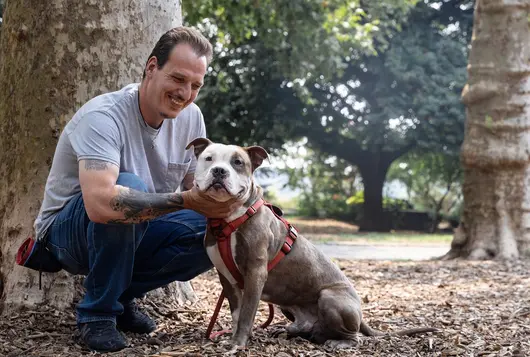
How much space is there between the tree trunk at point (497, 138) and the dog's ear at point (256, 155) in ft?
19.5

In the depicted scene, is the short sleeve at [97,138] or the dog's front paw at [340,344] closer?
the short sleeve at [97,138]

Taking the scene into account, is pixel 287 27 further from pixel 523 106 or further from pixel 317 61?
pixel 523 106

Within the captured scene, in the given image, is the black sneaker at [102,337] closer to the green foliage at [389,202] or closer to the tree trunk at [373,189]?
the tree trunk at [373,189]

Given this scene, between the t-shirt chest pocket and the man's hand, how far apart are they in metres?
0.56

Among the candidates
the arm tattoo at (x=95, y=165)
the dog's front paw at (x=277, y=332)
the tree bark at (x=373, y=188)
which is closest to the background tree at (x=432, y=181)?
the tree bark at (x=373, y=188)

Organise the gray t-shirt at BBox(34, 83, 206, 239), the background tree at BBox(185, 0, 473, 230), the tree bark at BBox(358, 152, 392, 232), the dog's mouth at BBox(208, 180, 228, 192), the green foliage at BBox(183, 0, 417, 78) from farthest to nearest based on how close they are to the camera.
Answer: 1. the tree bark at BBox(358, 152, 392, 232)
2. the background tree at BBox(185, 0, 473, 230)
3. the green foliage at BBox(183, 0, 417, 78)
4. the gray t-shirt at BBox(34, 83, 206, 239)
5. the dog's mouth at BBox(208, 180, 228, 192)

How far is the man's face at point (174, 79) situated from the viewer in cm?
387

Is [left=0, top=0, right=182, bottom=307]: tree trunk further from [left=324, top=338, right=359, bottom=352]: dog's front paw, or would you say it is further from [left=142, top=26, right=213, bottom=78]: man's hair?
[left=324, top=338, right=359, bottom=352]: dog's front paw

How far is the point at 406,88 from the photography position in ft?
72.4

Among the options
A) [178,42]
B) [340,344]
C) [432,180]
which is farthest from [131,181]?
[432,180]

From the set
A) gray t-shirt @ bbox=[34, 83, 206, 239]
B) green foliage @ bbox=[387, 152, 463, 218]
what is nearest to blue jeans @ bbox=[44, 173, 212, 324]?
gray t-shirt @ bbox=[34, 83, 206, 239]

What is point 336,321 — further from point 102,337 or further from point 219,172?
point 102,337

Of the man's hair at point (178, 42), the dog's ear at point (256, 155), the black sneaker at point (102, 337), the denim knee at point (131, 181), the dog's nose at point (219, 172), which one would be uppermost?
the man's hair at point (178, 42)

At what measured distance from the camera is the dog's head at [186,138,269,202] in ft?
11.6
